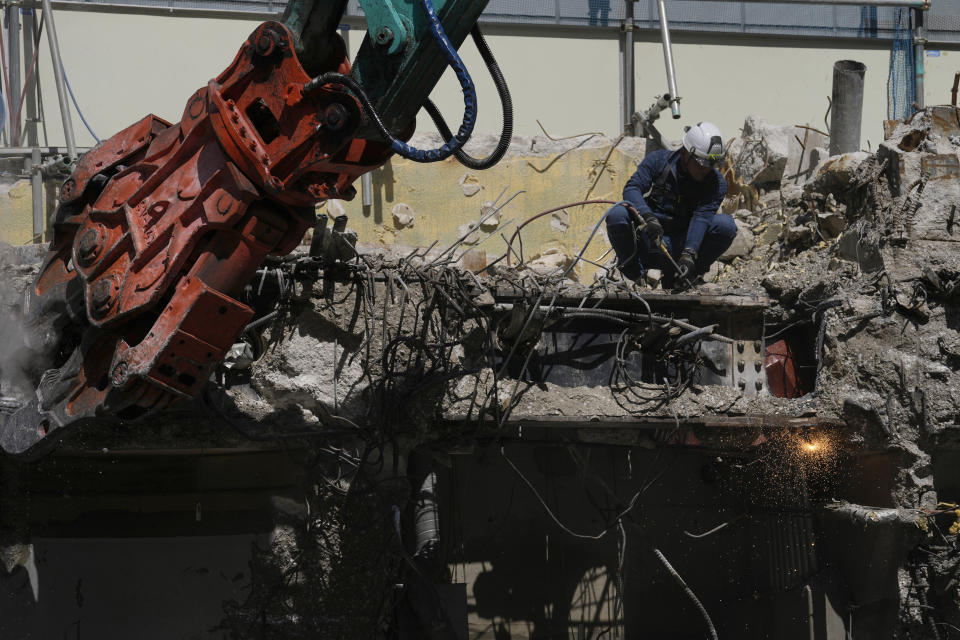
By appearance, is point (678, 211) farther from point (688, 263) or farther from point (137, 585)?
point (137, 585)

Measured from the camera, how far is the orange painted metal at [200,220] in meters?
4.60

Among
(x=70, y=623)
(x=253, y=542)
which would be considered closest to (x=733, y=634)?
(x=253, y=542)

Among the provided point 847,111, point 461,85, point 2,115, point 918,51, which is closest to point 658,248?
point 847,111

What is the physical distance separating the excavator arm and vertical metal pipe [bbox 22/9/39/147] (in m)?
5.69

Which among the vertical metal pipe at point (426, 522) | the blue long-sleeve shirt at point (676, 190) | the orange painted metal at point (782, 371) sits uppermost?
the blue long-sleeve shirt at point (676, 190)

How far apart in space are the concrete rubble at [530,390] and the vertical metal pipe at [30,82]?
14.1 feet

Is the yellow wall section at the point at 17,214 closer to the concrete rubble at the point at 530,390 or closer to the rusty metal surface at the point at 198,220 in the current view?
the concrete rubble at the point at 530,390

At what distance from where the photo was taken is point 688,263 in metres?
7.91

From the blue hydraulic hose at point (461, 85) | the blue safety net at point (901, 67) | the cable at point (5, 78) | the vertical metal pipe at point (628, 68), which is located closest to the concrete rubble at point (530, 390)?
the blue hydraulic hose at point (461, 85)

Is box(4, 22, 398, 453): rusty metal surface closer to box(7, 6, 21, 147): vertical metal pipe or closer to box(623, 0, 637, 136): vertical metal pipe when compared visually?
box(7, 6, 21, 147): vertical metal pipe

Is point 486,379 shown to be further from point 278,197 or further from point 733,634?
point 733,634

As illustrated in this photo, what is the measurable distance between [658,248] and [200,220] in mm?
4236

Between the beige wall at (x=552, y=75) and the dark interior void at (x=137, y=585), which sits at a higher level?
the beige wall at (x=552, y=75)

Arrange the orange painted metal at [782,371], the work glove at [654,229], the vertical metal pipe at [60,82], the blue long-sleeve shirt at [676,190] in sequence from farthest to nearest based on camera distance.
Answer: the vertical metal pipe at [60,82] → the blue long-sleeve shirt at [676,190] → the work glove at [654,229] → the orange painted metal at [782,371]
